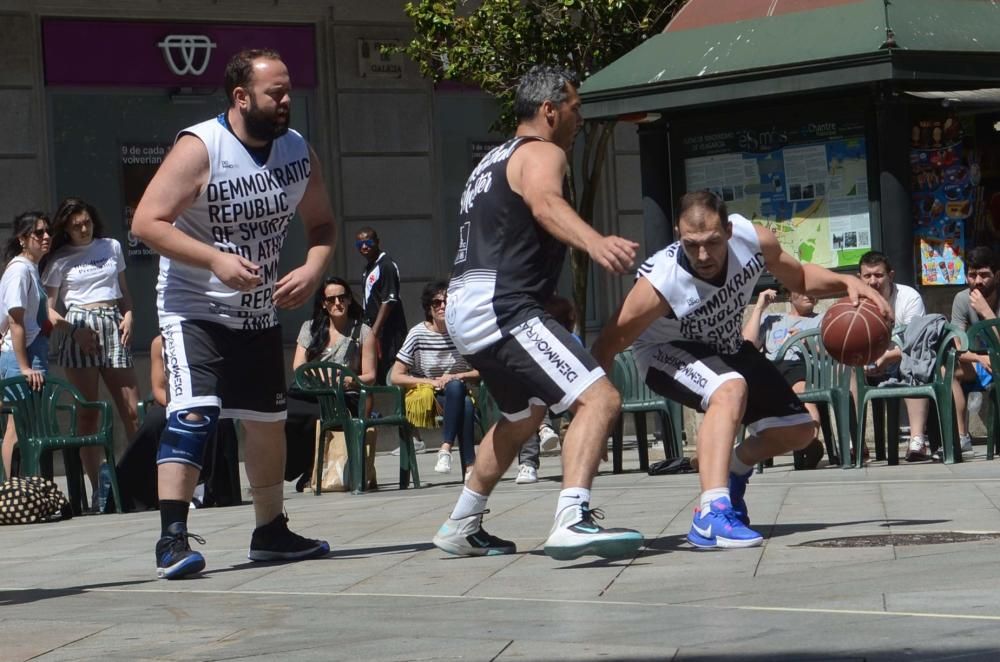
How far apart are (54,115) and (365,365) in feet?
17.5

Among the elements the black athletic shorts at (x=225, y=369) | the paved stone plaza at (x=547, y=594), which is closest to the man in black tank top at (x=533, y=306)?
the paved stone plaza at (x=547, y=594)

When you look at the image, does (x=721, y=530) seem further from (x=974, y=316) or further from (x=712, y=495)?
(x=974, y=316)

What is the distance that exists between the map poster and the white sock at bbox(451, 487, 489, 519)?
659 centimetres

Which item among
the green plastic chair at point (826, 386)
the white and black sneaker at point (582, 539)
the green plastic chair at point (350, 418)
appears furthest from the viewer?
the green plastic chair at point (350, 418)

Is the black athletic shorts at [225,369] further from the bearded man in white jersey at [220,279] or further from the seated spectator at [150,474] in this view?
the seated spectator at [150,474]

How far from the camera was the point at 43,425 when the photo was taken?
11898 millimetres

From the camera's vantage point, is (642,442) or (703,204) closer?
(703,204)

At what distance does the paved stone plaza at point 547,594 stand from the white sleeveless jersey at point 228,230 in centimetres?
102

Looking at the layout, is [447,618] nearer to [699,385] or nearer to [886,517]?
[699,385]

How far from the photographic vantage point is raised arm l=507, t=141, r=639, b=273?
652 cm

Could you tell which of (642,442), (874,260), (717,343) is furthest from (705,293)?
(642,442)

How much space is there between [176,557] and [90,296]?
5.73 metres

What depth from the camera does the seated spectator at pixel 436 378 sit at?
13000 mm

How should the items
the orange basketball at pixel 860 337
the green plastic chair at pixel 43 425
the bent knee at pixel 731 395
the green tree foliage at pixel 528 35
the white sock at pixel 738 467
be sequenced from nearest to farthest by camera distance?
the bent knee at pixel 731 395
the white sock at pixel 738 467
the orange basketball at pixel 860 337
the green plastic chair at pixel 43 425
the green tree foliage at pixel 528 35
